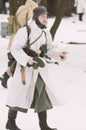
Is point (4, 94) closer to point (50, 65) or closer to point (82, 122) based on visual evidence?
point (82, 122)

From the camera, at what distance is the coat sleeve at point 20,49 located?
19.2 ft

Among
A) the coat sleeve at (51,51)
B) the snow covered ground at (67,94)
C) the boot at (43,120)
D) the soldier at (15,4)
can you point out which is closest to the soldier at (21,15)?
the snow covered ground at (67,94)

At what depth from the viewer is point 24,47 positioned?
600 cm

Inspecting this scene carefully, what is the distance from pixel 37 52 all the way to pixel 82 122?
1376mm

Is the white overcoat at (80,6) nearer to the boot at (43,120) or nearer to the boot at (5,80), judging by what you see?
the boot at (5,80)

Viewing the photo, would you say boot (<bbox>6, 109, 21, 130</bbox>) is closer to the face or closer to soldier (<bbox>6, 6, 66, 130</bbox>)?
soldier (<bbox>6, 6, 66, 130</bbox>)

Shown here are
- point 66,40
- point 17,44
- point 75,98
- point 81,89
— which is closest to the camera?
point 17,44

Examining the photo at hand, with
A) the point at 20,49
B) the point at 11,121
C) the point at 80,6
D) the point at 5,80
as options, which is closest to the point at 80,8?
the point at 80,6

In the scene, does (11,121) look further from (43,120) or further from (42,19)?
(42,19)

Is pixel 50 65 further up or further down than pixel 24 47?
further down

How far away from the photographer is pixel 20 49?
19.4ft

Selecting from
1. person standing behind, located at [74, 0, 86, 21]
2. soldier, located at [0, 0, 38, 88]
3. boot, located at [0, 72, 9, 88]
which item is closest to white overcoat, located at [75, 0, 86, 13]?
person standing behind, located at [74, 0, 86, 21]

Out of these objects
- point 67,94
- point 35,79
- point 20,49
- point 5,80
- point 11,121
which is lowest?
point 67,94

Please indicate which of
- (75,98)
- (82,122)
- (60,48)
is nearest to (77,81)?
(75,98)
